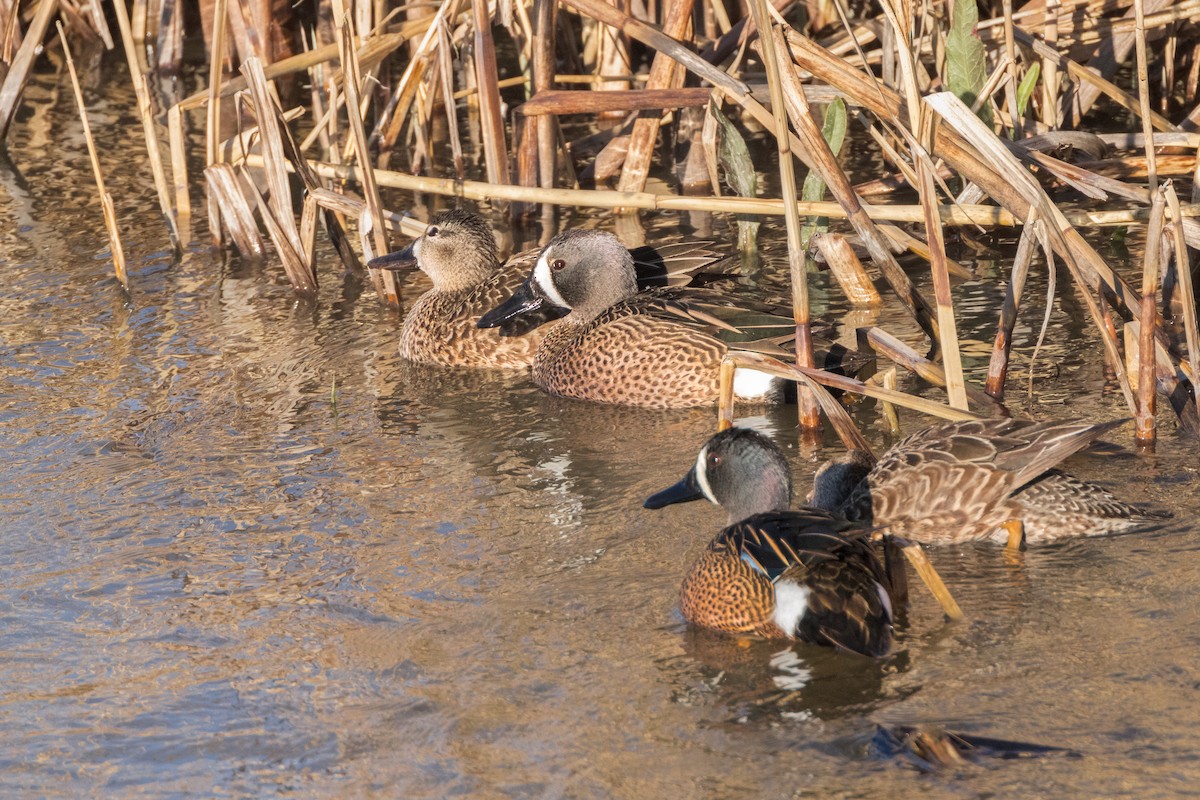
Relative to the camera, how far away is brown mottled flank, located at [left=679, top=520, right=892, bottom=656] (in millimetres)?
4098

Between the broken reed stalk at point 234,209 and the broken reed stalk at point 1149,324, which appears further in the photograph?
the broken reed stalk at point 234,209

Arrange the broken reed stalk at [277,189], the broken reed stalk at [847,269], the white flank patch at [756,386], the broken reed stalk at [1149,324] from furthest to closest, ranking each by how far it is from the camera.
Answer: the broken reed stalk at [277,189] → the broken reed stalk at [847,269] → the white flank patch at [756,386] → the broken reed stalk at [1149,324]

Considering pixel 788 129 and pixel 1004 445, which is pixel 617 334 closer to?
pixel 788 129

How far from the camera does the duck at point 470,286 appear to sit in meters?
7.27

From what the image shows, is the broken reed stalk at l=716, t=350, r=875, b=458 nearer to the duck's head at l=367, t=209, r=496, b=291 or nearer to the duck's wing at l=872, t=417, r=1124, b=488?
the duck's wing at l=872, t=417, r=1124, b=488

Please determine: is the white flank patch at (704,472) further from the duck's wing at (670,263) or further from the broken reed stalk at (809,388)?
the duck's wing at (670,263)

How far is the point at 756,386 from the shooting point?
6391 millimetres

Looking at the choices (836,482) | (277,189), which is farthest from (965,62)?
(277,189)

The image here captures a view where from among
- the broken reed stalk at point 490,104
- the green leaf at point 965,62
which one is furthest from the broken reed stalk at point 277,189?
the green leaf at point 965,62

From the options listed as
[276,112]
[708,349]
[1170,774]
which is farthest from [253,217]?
[1170,774]

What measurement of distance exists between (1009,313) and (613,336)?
6.14 ft

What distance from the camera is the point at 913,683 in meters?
4.00

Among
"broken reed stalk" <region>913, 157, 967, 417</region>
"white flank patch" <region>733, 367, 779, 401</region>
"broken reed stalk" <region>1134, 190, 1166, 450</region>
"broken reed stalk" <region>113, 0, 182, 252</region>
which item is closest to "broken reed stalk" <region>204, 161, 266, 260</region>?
"broken reed stalk" <region>113, 0, 182, 252</region>

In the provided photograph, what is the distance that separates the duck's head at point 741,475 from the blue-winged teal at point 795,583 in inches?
5.0
